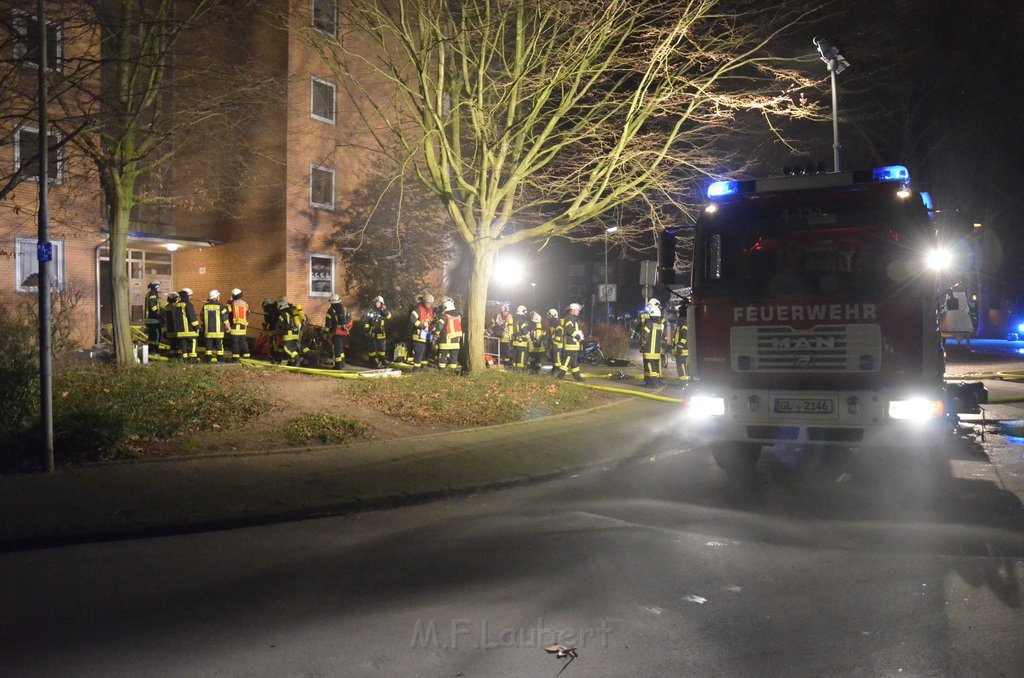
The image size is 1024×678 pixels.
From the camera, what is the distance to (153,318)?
59.9 feet

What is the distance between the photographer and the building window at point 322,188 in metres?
23.0

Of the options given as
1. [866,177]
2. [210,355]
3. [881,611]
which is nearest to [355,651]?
[881,611]

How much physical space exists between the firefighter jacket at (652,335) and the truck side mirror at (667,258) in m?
9.15

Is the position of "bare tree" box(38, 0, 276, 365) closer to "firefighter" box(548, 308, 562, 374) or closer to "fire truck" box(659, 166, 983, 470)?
"firefighter" box(548, 308, 562, 374)

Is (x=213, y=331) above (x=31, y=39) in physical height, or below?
below

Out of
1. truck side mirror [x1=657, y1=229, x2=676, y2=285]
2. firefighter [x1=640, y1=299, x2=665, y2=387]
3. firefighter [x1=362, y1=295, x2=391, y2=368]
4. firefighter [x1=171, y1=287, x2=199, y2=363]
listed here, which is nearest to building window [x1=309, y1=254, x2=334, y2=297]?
firefighter [x1=362, y1=295, x2=391, y2=368]

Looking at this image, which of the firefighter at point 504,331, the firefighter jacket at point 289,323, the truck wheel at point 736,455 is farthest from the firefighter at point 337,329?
the truck wheel at point 736,455

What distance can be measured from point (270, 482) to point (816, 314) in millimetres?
5801

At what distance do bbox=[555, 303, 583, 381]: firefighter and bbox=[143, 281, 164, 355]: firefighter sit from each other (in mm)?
9204

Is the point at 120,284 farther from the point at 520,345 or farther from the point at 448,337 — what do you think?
the point at 520,345

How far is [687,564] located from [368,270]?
60.7ft

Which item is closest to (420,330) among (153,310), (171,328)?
(171,328)

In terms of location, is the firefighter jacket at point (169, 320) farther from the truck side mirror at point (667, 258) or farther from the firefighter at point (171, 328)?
the truck side mirror at point (667, 258)

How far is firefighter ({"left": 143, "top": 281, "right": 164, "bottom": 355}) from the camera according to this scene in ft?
59.4
